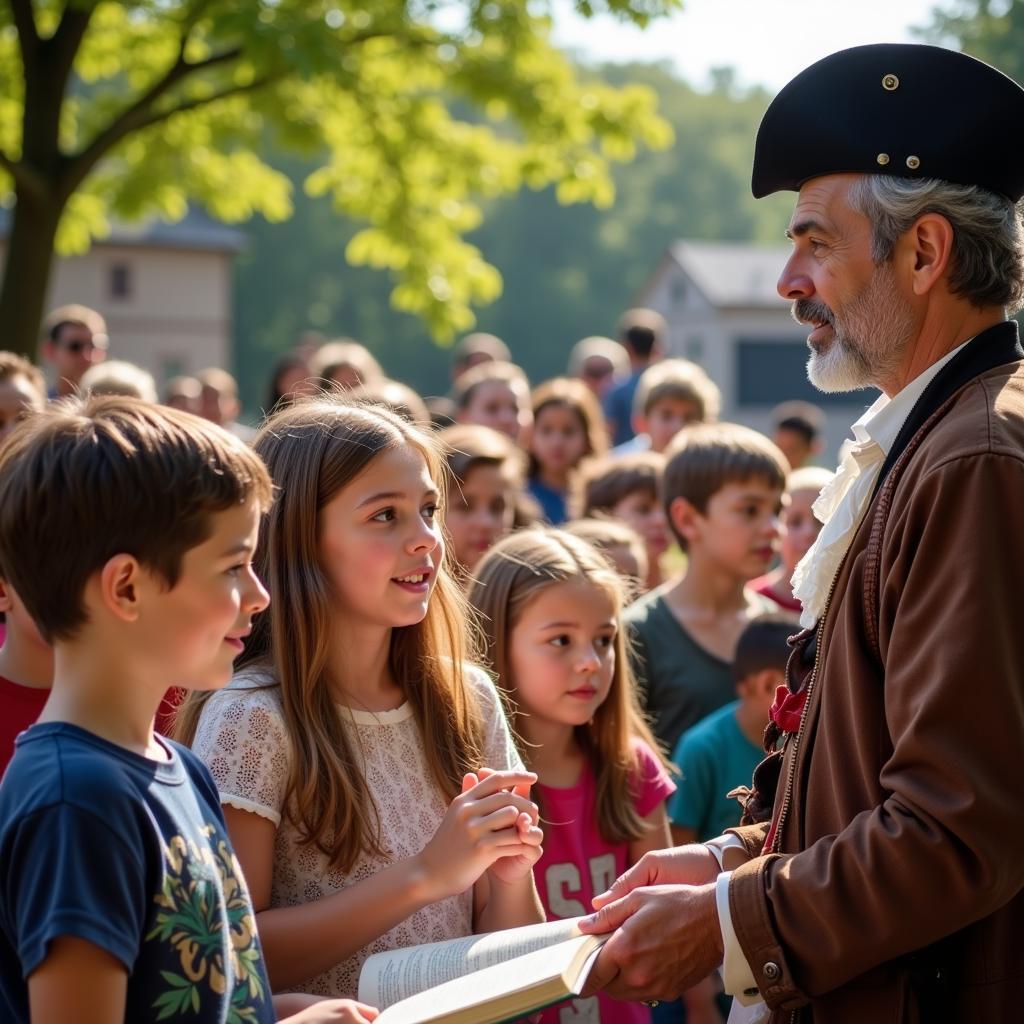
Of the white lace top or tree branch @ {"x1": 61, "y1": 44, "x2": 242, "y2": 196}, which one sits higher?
tree branch @ {"x1": 61, "y1": 44, "x2": 242, "y2": 196}

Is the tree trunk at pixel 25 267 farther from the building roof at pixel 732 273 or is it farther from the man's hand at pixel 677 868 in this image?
the building roof at pixel 732 273

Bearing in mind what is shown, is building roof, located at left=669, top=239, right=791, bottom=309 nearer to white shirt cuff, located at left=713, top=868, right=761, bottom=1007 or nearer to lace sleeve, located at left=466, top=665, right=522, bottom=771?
lace sleeve, located at left=466, top=665, right=522, bottom=771

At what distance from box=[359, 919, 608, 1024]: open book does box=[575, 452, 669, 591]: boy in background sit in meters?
4.01

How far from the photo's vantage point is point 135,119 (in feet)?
48.2

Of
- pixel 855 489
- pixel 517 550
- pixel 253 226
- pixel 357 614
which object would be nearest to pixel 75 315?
pixel 517 550

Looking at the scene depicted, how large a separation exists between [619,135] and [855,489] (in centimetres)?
1312

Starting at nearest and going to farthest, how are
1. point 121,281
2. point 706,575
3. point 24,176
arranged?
point 706,575
point 24,176
point 121,281

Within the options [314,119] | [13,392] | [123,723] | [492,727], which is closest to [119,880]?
[123,723]

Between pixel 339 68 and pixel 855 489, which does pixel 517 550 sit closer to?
pixel 855 489

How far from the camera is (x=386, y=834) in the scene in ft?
9.84

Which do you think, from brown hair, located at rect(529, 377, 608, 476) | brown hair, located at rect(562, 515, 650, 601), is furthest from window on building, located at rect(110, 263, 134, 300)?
brown hair, located at rect(562, 515, 650, 601)

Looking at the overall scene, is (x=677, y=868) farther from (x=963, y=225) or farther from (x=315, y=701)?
(x=963, y=225)

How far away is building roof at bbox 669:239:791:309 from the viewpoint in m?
45.6

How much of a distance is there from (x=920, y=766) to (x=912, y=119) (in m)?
1.17
